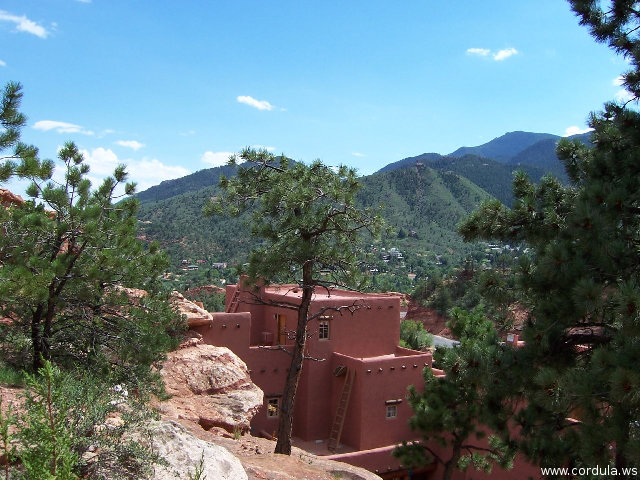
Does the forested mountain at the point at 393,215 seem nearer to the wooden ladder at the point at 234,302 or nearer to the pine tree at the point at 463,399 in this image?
the wooden ladder at the point at 234,302

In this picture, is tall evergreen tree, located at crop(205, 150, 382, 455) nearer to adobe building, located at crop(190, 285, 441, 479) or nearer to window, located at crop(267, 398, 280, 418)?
adobe building, located at crop(190, 285, 441, 479)

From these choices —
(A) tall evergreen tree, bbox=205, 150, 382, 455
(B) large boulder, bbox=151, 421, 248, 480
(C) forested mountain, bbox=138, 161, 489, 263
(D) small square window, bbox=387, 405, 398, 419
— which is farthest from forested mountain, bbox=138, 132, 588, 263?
(B) large boulder, bbox=151, 421, 248, 480

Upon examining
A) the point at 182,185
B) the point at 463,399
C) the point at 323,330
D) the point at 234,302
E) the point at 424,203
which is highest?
the point at 182,185

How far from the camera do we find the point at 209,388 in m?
12.6

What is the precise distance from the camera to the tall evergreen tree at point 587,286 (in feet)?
14.6

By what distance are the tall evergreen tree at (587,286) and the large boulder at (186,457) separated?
10.2 feet

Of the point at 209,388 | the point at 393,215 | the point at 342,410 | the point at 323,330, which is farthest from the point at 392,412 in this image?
the point at 393,215

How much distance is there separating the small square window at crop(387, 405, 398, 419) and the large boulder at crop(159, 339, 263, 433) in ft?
17.6

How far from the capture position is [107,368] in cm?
880

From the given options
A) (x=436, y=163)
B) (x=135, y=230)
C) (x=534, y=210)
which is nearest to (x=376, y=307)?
(x=135, y=230)

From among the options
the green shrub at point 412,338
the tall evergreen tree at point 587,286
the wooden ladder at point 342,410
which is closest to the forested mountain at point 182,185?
the green shrub at point 412,338

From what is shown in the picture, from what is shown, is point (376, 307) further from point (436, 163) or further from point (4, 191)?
point (436, 163)

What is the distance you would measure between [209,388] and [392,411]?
22.2ft

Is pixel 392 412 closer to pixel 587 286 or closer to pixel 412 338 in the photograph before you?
pixel 412 338
